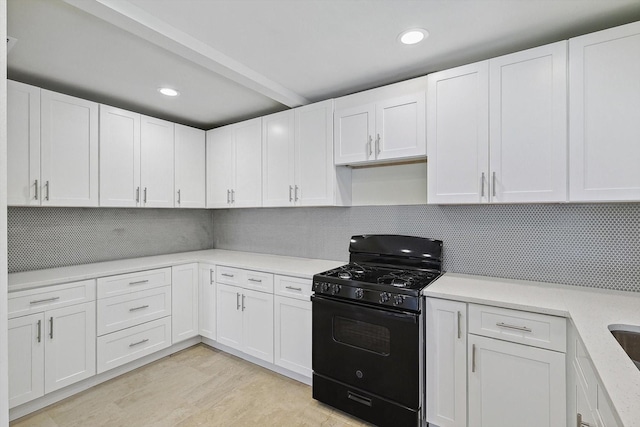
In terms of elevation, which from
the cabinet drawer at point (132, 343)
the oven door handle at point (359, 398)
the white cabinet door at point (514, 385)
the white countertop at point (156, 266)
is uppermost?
the white countertop at point (156, 266)

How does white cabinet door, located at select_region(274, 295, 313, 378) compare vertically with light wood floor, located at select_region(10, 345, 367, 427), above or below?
above

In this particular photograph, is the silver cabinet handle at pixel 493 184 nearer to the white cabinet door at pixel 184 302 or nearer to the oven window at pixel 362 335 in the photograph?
the oven window at pixel 362 335

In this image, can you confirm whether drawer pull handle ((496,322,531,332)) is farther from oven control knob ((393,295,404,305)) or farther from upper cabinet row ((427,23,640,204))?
upper cabinet row ((427,23,640,204))

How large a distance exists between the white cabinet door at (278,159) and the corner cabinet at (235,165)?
86mm

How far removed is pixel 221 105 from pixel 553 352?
3.26 m

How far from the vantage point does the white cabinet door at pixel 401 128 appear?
2.23 metres

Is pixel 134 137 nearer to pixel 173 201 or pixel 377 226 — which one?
pixel 173 201

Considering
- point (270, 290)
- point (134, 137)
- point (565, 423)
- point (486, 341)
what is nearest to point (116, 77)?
point (134, 137)

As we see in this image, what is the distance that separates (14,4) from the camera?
156 centimetres

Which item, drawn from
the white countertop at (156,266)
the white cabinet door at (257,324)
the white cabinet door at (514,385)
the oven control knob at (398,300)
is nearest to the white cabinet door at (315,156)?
the white countertop at (156,266)

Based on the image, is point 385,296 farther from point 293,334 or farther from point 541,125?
point 541,125

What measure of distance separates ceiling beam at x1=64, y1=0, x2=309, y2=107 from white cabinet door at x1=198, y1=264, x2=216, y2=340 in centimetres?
185

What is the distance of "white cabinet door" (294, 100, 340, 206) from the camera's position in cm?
267

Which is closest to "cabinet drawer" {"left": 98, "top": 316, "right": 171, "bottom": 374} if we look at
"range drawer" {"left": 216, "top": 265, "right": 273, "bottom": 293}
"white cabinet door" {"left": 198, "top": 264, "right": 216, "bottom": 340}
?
"white cabinet door" {"left": 198, "top": 264, "right": 216, "bottom": 340}
